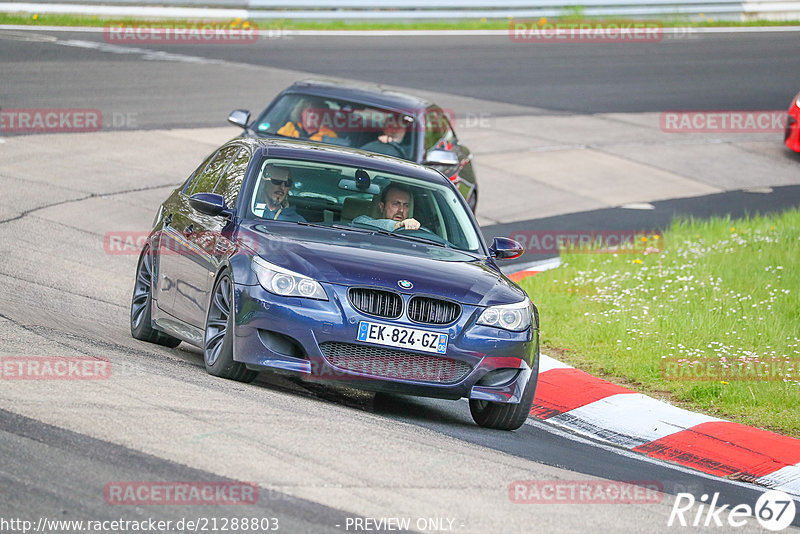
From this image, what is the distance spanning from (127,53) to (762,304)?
1697 centimetres

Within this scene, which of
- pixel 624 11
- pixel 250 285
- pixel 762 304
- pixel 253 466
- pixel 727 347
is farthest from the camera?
pixel 624 11

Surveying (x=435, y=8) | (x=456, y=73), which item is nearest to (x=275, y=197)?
(x=456, y=73)

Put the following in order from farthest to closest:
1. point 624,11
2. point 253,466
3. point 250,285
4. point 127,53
A: point 624,11
point 127,53
point 250,285
point 253,466

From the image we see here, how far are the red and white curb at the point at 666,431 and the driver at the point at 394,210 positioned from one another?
1.61m

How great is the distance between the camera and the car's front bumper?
299 inches

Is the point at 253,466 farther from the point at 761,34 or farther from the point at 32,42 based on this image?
the point at 761,34

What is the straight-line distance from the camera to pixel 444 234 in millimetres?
9172

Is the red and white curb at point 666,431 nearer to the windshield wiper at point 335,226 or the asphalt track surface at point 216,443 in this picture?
the asphalt track surface at point 216,443

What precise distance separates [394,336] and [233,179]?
2111 mm

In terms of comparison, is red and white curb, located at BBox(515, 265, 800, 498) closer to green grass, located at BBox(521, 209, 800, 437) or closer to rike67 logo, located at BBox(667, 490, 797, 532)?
green grass, located at BBox(521, 209, 800, 437)

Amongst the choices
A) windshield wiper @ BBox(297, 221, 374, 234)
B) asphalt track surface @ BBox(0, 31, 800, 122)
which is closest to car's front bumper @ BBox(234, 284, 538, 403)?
windshield wiper @ BBox(297, 221, 374, 234)

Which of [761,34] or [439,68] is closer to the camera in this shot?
[439,68]

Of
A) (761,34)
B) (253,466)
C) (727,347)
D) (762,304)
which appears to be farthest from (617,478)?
(761,34)

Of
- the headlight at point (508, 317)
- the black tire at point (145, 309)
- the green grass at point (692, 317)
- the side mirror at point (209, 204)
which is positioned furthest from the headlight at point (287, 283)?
the green grass at point (692, 317)
